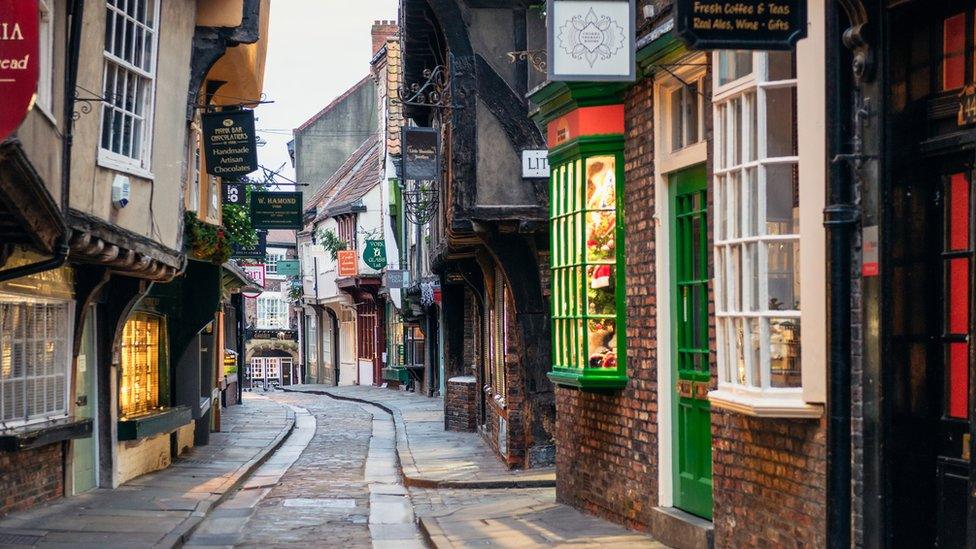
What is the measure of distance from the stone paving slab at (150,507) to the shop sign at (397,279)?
16.7 meters

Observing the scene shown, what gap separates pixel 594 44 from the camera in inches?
400

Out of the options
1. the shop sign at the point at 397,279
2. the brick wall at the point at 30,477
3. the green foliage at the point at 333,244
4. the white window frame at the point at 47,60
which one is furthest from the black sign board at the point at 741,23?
the green foliage at the point at 333,244

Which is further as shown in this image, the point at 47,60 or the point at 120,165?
the point at 120,165

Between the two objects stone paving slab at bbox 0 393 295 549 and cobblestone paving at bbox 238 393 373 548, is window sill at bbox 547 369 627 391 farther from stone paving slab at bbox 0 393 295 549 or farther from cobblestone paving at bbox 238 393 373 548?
stone paving slab at bbox 0 393 295 549

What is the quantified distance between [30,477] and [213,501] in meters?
2.41

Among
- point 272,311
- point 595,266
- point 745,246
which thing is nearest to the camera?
point 745,246

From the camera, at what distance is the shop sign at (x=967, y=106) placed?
6645mm

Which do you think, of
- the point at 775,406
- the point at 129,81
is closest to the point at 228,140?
the point at 129,81

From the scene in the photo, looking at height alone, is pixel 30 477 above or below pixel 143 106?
below

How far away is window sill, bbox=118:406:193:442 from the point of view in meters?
16.6

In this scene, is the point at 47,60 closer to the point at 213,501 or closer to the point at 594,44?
the point at 594,44

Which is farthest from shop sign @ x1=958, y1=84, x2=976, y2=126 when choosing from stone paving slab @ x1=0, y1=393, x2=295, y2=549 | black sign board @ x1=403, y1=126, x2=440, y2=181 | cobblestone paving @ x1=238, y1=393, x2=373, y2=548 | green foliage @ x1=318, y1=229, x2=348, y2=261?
green foliage @ x1=318, y1=229, x2=348, y2=261

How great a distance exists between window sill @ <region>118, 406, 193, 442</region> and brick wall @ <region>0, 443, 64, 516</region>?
1.74m

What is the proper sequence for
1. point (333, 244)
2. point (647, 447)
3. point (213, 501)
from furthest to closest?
1. point (333, 244)
2. point (213, 501)
3. point (647, 447)
